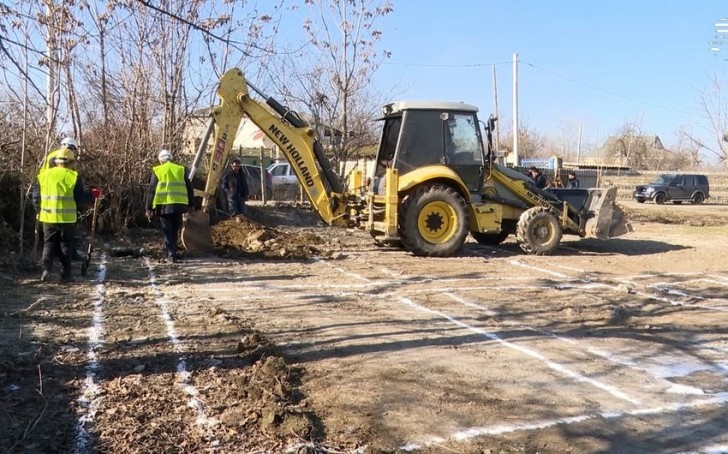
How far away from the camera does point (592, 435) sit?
4.11 metres

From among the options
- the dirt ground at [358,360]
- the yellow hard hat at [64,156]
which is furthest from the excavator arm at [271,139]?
the yellow hard hat at [64,156]

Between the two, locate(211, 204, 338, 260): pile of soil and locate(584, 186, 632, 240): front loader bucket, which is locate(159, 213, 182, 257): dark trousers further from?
locate(584, 186, 632, 240): front loader bucket

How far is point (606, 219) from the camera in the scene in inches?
492

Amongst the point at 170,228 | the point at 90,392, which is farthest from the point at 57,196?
the point at 90,392

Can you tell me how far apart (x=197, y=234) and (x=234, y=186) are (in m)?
4.34

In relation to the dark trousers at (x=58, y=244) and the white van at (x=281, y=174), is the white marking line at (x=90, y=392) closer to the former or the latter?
the dark trousers at (x=58, y=244)

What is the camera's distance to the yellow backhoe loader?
36.8 feet

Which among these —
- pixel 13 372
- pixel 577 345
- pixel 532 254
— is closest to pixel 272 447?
pixel 13 372

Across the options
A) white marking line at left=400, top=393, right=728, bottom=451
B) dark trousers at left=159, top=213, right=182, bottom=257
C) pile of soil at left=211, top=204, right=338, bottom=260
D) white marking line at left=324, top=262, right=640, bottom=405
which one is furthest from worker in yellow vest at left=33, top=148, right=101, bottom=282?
white marking line at left=400, top=393, right=728, bottom=451

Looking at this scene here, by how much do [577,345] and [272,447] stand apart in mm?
3500

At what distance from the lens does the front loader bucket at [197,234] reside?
10.8 meters

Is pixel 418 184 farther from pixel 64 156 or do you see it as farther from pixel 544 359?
pixel 544 359

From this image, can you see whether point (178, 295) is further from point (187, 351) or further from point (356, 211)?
point (356, 211)

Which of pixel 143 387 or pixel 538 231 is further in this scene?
pixel 538 231
